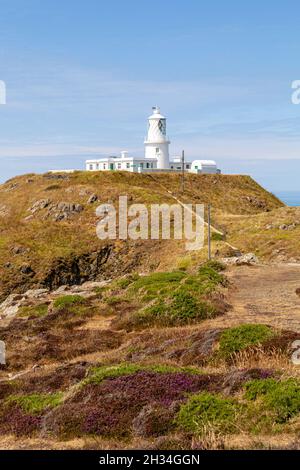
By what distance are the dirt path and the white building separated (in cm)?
7451

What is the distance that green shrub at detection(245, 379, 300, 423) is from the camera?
10.8m

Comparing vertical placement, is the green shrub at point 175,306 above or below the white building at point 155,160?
below

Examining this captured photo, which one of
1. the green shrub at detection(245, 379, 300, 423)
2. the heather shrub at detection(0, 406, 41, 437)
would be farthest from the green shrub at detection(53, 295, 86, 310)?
the green shrub at detection(245, 379, 300, 423)

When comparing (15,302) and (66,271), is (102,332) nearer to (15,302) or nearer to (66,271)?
(15,302)

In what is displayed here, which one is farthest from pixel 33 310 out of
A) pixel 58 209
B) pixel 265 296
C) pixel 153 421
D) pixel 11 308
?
pixel 58 209

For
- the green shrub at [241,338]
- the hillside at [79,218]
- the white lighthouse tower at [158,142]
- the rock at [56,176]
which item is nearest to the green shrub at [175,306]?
the green shrub at [241,338]

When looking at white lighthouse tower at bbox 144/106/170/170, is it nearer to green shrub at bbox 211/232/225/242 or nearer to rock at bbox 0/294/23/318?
green shrub at bbox 211/232/225/242

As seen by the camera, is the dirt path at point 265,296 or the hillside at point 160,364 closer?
the hillside at point 160,364

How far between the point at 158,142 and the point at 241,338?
105917 millimetres

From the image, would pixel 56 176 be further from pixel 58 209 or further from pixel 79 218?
pixel 79 218

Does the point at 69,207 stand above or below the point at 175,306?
above

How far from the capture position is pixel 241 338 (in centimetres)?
1722

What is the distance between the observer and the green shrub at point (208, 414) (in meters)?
10.6

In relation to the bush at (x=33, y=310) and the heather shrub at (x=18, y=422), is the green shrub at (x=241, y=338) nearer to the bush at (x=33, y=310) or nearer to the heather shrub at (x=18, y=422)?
the heather shrub at (x=18, y=422)
